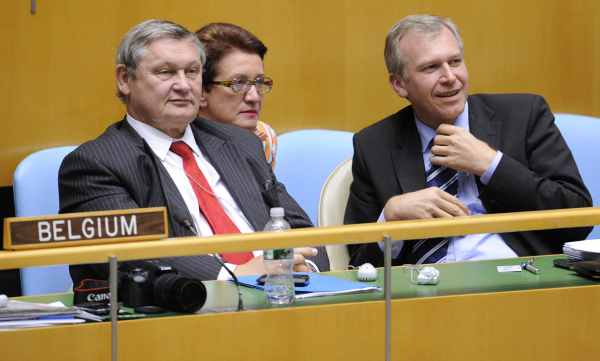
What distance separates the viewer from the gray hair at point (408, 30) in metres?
3.38

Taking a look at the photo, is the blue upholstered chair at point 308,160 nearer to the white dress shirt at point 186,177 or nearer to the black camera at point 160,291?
the white dress shirt at point 186,177

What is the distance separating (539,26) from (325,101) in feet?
3.17

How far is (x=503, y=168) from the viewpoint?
3.12m

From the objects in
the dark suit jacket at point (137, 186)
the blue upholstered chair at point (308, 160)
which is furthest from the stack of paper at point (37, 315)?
the blue upholstered chair at point (308, 160)

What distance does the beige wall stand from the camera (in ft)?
13.0

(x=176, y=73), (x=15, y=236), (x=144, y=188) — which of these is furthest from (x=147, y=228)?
(x=176, y=73)

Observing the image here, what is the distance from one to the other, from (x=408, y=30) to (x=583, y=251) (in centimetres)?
109

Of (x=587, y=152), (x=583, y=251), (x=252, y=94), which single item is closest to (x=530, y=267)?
(x=583, y=251)

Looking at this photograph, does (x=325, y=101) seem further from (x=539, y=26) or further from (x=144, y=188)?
(x=144, y=188)

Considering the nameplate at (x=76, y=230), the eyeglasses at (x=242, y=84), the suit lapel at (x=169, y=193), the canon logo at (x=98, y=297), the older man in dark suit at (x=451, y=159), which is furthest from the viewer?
the eyeglasses at (x=242, y=84)

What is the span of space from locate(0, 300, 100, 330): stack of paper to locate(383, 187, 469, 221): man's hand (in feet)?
3.90

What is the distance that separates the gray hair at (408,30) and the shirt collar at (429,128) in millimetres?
180

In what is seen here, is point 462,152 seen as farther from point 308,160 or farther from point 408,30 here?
point 308,160

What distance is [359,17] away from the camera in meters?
4.39
